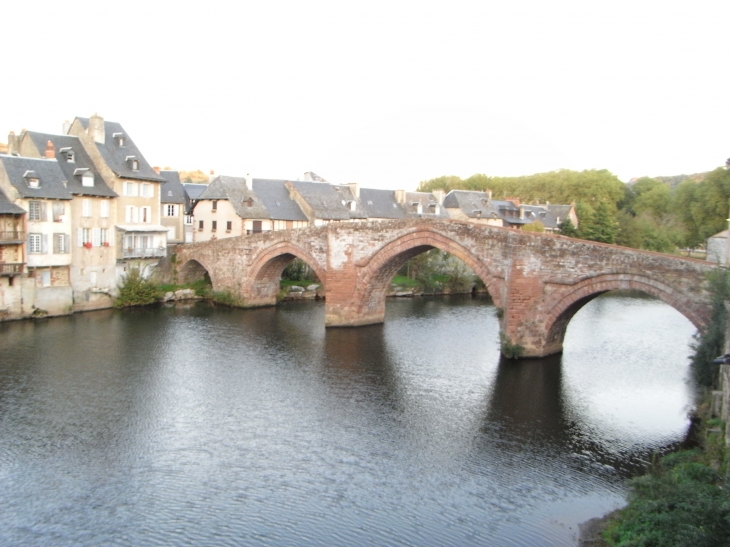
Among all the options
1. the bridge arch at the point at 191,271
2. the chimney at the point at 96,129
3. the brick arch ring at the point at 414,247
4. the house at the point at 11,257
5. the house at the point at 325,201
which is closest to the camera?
the brick arch ring at the point at 414,247

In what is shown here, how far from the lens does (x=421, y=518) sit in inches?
516

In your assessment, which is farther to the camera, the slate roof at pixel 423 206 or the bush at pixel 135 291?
the slate roof at pixel 423 206

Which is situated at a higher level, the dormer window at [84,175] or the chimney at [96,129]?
the chimney at [96,129]

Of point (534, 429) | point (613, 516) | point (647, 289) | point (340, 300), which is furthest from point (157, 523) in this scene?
point (340, 300)

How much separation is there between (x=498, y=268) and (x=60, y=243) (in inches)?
819

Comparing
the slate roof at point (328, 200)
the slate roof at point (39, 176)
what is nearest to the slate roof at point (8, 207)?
the slate roof at point (39, 176)

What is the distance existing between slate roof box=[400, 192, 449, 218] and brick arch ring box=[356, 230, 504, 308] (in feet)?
75.4

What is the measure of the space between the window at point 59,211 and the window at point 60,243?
775 mm

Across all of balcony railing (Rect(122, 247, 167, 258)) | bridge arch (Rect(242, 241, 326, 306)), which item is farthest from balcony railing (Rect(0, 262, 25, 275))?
bridge arch (Rect(242, 241, 326, 306))

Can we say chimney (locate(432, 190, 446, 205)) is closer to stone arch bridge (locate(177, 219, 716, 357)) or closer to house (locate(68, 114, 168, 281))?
stone arch bridge (locate(177, 219, 716, 357))

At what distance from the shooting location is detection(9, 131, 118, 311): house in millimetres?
32375

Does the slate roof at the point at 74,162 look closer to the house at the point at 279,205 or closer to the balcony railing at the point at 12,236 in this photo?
the balcony railing at the point at 12,236

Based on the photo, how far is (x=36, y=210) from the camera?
30.2 metres

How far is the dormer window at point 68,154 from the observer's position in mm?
33219
